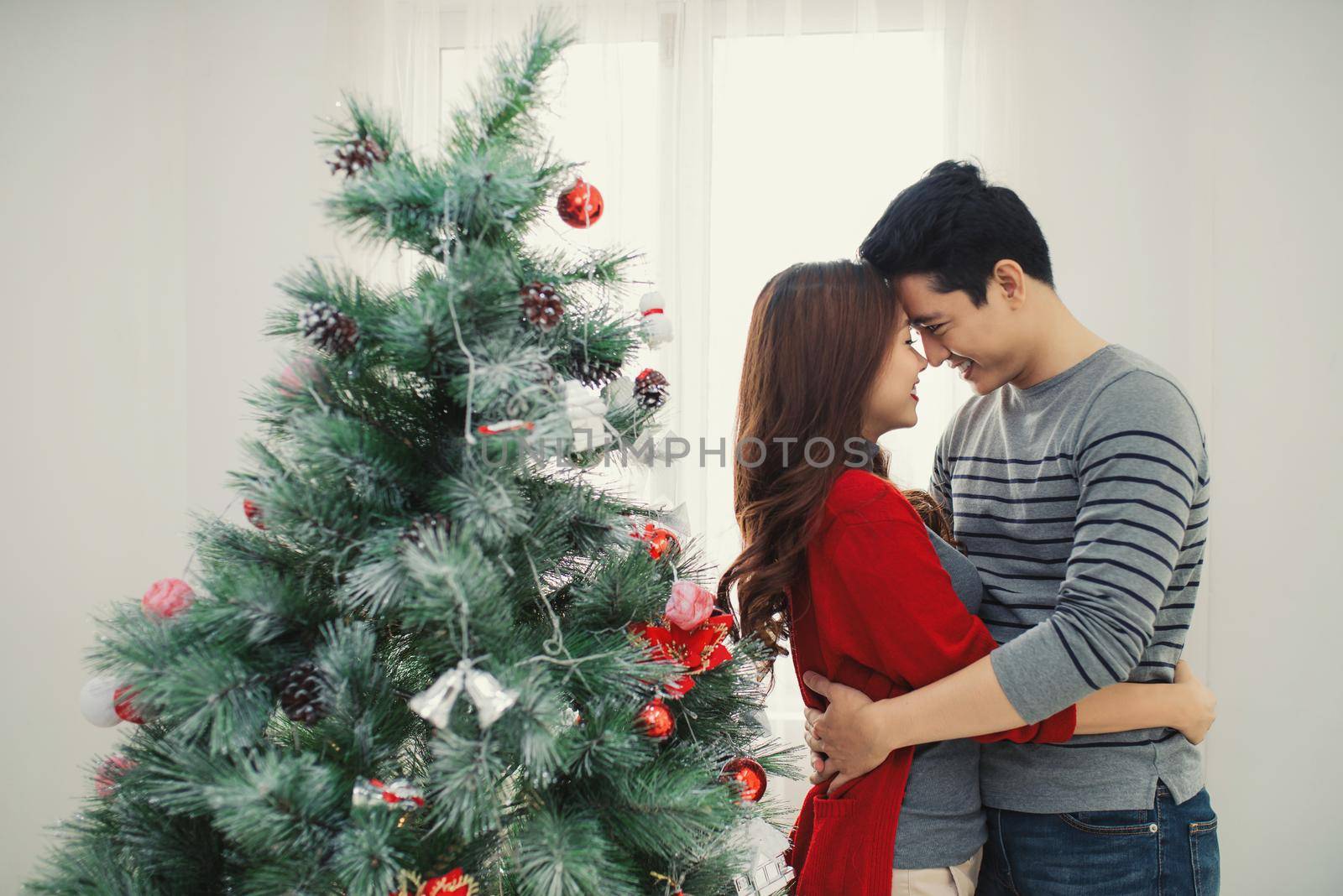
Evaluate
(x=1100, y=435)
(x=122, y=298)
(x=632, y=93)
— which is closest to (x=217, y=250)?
(x=122, y=298)

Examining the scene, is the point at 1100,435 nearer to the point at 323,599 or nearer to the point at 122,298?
the point at 323,599

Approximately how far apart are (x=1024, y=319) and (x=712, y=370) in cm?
98

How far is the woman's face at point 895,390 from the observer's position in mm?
1054

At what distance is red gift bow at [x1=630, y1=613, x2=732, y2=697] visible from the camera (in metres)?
0.77

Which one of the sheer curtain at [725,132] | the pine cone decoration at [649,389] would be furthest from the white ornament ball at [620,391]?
the sheer curtain at [725,132]

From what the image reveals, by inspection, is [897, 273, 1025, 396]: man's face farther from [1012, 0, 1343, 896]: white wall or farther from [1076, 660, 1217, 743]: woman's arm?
[1012, 0, 1343, 896]: white wall

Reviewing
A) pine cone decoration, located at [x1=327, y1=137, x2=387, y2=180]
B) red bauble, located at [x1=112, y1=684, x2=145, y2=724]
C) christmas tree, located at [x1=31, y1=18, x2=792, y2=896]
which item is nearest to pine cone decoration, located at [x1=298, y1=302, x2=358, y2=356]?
christmas tree, located at [x1=31, y1=18, x2=792, y2=896]

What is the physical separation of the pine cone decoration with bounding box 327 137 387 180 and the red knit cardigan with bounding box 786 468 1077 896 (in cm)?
63

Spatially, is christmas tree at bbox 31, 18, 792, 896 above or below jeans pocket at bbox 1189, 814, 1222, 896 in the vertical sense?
above

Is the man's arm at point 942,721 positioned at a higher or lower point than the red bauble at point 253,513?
lower

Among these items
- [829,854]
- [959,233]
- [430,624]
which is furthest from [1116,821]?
[430,624]

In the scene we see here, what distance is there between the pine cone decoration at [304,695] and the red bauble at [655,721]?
0.27 m

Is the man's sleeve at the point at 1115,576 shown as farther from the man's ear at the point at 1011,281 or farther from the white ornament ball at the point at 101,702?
the white ornament ball at the point at 101,702

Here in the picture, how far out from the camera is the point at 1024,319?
1.08 metres
